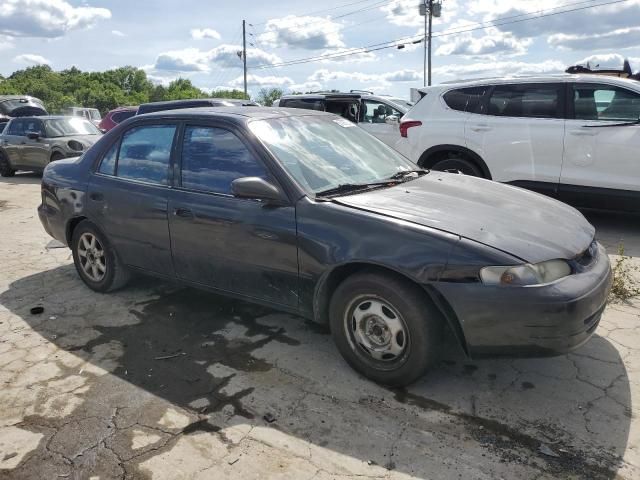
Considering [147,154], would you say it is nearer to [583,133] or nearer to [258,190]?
[258,190]

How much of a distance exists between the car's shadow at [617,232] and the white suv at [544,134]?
35cm

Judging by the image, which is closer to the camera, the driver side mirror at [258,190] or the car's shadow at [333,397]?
the car's shadow at [333,397]

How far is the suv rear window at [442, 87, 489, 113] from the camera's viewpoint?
7082mm

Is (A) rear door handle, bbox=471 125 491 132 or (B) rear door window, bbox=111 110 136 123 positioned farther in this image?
(B) rear door window, bbox=111 110 136 123

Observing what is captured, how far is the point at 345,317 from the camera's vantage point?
3.22 meters

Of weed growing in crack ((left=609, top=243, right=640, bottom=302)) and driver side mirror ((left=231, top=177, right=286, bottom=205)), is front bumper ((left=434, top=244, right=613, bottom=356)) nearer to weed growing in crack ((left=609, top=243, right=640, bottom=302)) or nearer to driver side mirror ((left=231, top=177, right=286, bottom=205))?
driver side mirror ((left=231, top=177, right=286, bottom=205))

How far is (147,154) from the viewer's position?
4266 mm

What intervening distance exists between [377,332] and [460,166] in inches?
181

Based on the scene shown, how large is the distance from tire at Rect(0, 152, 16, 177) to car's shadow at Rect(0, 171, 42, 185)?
141 millimetres

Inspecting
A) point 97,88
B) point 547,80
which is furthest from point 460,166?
point 97,88

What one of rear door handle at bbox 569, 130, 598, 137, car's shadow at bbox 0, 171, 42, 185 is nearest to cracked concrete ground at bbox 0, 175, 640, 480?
rear door handle at bbox 569, 130, 598, 137

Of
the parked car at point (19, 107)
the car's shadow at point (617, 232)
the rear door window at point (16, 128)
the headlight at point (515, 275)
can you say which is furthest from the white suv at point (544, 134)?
the parked car at point (19, 107)

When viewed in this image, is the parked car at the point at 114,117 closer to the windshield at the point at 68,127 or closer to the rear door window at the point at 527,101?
the windshield at the point at 68,127

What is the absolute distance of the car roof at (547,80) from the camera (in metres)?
6.17
